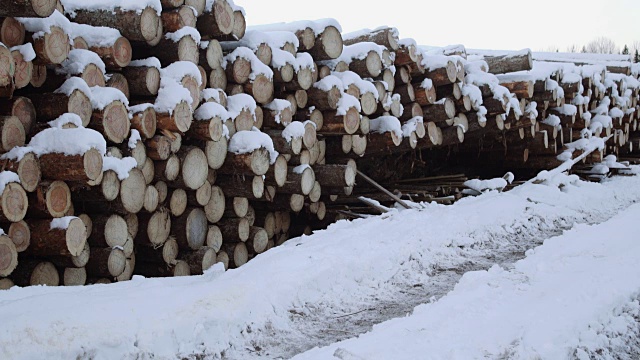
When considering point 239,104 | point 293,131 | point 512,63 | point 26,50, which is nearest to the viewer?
point 26,50

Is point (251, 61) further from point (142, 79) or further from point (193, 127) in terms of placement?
point (142, 79)

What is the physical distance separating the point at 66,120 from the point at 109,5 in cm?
121

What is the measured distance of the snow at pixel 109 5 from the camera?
519 cm

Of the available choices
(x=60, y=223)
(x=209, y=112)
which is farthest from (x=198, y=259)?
(x=60, y=223)

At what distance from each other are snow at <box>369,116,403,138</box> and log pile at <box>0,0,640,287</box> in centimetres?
3

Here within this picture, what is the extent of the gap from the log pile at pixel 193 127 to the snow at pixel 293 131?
16 mm

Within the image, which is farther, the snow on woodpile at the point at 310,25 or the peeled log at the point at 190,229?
the snow on woodpile at the point at 310,25

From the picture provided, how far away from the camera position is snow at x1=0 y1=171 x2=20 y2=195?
4.29m

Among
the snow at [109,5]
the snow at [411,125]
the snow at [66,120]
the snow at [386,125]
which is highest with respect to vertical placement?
the snow at [109,5]

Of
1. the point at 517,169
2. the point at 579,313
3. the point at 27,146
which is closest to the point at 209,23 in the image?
the point at 27,146

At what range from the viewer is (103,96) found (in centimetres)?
486

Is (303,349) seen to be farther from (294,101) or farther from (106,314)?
(294,101)

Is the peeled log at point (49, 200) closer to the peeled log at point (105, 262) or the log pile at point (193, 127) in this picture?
the log pile at point (193, 127)

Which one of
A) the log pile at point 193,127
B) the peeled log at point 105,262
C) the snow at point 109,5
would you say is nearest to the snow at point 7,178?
the log pile at point 193,127
